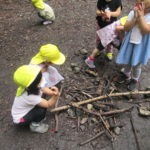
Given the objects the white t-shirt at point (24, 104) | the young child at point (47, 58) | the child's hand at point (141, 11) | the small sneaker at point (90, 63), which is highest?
the child's hand at point (141, 11)

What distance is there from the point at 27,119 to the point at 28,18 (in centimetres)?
363

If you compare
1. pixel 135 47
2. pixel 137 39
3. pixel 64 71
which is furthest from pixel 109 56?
pixel 137 39

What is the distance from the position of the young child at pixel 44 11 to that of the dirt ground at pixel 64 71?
0.17 metres

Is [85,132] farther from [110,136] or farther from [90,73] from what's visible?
[90,73]

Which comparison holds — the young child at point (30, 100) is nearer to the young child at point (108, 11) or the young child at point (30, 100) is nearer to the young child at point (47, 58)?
the young child at point (47, 58)

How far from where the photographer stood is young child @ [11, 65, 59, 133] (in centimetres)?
263

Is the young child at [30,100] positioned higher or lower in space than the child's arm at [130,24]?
lower

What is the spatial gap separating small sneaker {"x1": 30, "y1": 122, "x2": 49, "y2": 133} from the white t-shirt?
0.24 meters

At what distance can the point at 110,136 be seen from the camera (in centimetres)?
316

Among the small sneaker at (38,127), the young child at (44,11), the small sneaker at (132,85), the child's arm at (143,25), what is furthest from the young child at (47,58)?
the young child at (44,11)

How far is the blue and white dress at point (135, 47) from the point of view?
3287 mm

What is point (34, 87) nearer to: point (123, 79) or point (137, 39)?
point (137, 39)

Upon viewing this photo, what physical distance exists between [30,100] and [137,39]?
1784 millimetres

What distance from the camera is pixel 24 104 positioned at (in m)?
2.91
